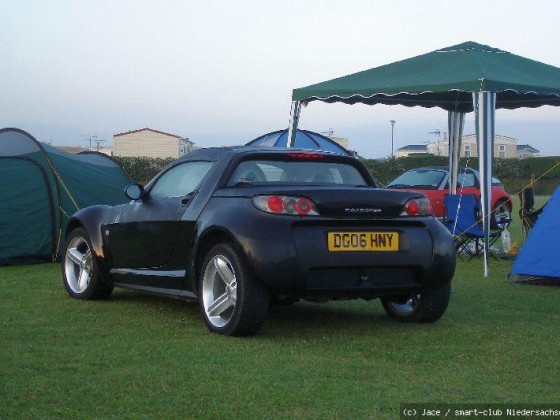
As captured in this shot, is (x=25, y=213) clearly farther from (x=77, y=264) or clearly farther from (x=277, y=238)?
Answer: (x=277, y=238)

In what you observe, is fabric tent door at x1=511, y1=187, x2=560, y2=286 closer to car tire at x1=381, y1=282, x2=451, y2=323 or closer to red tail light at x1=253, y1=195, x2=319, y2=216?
car tire at x1=381, y1=282, x2=451, y2=323

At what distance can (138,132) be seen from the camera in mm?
77375

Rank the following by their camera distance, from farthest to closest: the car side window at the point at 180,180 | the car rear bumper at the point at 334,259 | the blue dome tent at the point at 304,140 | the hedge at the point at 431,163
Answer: the hedge at the point at 431,163 → the blue dome tent at the point at 304,140 → the car side window at the point at 180,180 → the car rear bumper at the point at 334,259

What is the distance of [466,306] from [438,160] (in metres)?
38.5

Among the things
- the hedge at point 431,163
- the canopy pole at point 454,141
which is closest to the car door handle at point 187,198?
the canopy pole at point 454,141

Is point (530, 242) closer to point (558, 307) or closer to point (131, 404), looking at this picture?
point (558, 307)

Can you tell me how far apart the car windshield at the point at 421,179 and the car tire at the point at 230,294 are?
13.3 metres

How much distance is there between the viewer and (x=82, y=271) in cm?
832

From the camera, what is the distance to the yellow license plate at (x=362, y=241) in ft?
19.5

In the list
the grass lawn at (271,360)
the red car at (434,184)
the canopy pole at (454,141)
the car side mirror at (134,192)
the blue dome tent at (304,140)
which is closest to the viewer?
the grass lawn at (271,360)

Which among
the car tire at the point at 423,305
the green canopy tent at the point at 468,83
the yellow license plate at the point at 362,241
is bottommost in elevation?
the car tire at the point at 423,305

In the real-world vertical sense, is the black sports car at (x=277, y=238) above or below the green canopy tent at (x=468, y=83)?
below

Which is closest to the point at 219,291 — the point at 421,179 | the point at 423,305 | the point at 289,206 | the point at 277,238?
the point at 277,238

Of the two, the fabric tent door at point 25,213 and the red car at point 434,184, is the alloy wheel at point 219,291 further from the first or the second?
the red car at point 434,184
